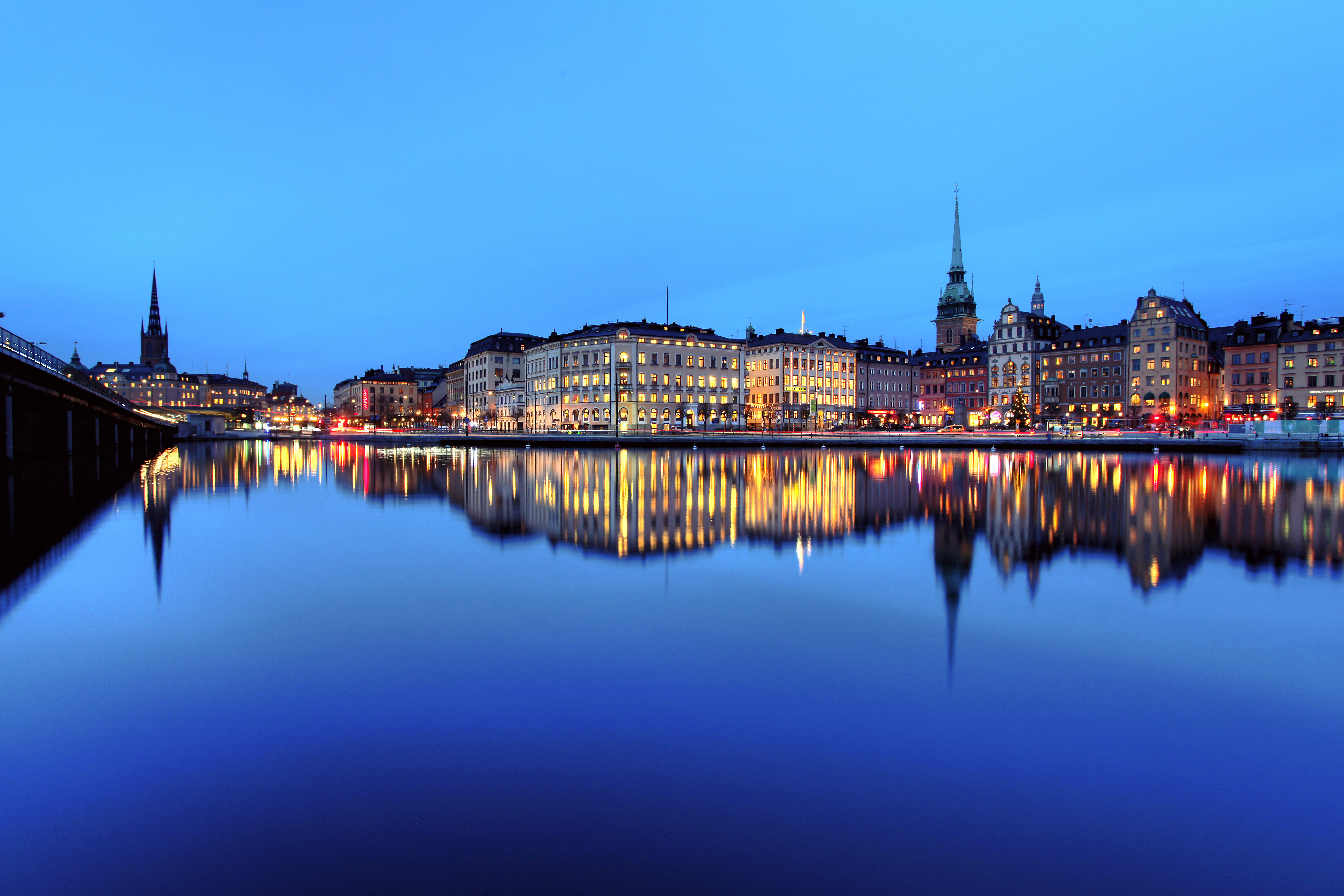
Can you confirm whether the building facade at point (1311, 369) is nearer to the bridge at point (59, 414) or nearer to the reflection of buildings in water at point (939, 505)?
the reflection of buildings in water at point (939, 505)

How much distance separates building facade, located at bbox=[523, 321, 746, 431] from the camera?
108 metres

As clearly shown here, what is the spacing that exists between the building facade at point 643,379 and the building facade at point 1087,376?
43.5 metres

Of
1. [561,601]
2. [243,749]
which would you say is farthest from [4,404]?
[243,749]

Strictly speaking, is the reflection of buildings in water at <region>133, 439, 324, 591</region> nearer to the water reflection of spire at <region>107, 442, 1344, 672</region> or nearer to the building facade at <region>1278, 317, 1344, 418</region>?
the water reflection of spire at <region>107, 442, 1344, 672</region>

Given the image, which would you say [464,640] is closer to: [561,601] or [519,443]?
[561,601]

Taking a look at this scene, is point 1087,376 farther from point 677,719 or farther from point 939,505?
point 677,719

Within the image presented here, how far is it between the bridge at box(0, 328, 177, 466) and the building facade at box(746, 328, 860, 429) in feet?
248

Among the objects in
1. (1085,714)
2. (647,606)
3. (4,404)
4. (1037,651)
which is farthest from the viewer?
(4,404)

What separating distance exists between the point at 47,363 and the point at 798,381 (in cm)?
9590

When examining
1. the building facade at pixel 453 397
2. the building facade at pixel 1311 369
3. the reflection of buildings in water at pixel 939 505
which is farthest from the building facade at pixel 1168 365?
the building facade at pixel 453 397

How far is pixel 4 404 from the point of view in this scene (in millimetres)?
37188

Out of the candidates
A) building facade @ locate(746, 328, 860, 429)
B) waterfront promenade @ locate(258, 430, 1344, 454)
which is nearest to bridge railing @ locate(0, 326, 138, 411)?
waterfront promenade @ locate(258, 430, 1344, 454)

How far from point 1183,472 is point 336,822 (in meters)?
43.0

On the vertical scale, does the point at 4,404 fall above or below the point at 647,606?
above
